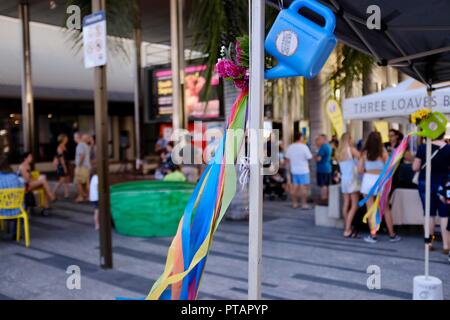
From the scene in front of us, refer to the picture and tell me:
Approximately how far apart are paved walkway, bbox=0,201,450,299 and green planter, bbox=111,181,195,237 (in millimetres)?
234

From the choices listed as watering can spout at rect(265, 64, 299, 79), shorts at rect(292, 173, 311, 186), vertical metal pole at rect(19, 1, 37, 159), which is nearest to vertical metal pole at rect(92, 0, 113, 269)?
watering can spout at rect(265, 64, 299, 79)

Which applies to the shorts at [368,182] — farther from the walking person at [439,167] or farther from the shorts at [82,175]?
the shorts at [82,175]

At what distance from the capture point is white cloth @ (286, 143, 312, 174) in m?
10.2

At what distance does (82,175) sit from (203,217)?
10.5 m

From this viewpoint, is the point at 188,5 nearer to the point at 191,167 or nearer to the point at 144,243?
the point at 191,167

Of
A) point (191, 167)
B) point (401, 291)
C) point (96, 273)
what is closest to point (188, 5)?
point (191, 167)

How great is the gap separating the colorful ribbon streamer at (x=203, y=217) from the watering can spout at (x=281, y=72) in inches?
6.6

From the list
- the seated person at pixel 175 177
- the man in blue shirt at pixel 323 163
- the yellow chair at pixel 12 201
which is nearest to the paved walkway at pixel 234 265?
the yellow chair at pixel 12 201

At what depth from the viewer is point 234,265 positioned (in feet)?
19.5

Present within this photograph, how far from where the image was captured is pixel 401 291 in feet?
15.6

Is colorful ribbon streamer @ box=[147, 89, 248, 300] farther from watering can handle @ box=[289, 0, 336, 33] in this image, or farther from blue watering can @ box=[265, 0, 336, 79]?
watering can handle @ box=[289, 0, 336, 33]

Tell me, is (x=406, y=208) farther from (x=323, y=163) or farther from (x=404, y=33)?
(x=404, y=33)

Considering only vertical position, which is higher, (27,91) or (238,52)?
(27,91)

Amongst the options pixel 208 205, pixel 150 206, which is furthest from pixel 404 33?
pixel 150 206
